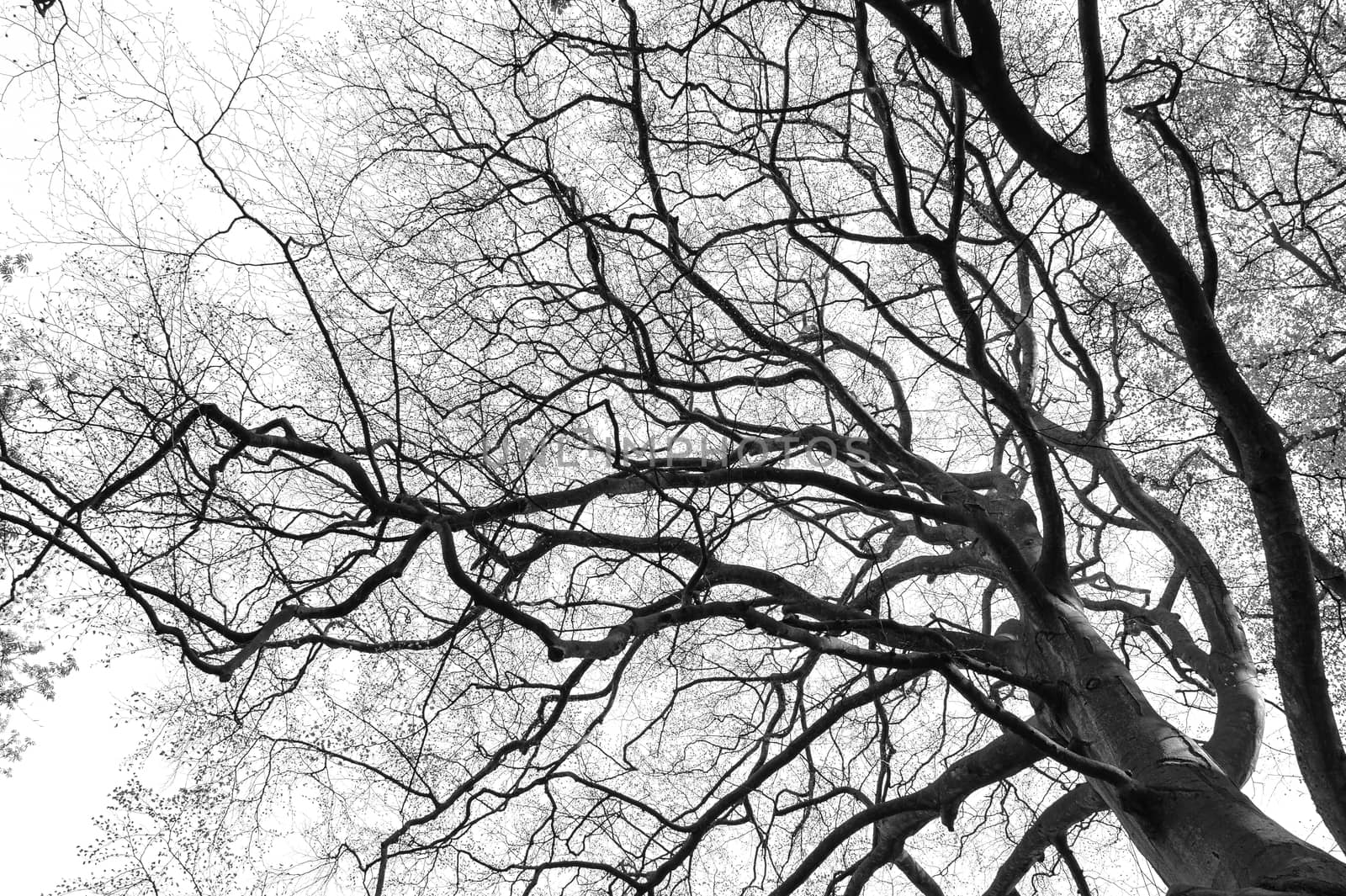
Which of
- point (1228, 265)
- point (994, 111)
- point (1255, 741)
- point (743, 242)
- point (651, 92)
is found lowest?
point (1255, 741)

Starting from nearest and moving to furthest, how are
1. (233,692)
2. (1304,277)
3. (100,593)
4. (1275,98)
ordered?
(100,593) → (233,692) → (1275,98) → (1304,277)

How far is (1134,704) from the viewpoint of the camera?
3.60m

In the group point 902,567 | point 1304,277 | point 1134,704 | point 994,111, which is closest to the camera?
point 994,111

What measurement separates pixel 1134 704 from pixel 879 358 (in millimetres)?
2785

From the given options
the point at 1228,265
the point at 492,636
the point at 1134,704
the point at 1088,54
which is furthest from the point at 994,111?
the point at 1228,265

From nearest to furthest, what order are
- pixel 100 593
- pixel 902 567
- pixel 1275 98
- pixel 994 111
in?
pixel 994 111 → pixel 100 593 → pixel 1275 98 → pixel 902 567

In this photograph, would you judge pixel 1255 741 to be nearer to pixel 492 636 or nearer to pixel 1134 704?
pixel 1134 704

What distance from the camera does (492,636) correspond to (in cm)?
503

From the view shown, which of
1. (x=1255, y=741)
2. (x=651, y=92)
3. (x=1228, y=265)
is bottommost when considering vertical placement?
(x=1255, y=741)

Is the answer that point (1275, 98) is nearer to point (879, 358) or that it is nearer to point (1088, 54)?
point (879, 358)

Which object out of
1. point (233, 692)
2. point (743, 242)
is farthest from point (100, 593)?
point (743, 242)

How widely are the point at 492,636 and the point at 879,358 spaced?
128 inches

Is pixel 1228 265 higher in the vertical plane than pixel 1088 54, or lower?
higher

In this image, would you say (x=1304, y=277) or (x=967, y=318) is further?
(x=1304, y=277)
